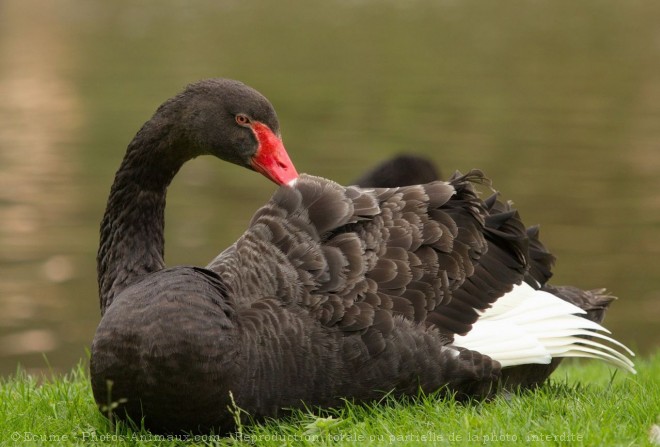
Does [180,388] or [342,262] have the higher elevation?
[342,262]

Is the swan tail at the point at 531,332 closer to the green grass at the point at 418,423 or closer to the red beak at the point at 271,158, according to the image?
the green grass at the point at 418,423

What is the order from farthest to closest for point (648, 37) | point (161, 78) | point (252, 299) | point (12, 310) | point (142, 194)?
point (648, 37) → point (161, 78) → point (12, 310) → point (142, 194) → point (252, 299)

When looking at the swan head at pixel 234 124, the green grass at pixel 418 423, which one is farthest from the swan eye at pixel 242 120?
the green grass at pixel 418 423

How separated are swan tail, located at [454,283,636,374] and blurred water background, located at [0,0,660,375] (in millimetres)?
4542

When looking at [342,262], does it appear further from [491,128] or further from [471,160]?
[491,128]

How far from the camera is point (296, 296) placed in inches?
190

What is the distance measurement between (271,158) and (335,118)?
15.1 m

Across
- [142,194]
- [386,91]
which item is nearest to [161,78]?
[386,91]

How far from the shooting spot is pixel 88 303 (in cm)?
1095

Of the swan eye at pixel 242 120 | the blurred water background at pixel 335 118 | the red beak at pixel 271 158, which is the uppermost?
the swan eye at pixel 242 120

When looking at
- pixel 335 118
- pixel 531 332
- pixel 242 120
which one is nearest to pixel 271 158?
pixel 242 120

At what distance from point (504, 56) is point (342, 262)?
2361 centimetres

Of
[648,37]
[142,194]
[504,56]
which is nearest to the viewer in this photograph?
[142,194]

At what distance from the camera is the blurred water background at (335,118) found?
12.0 m
